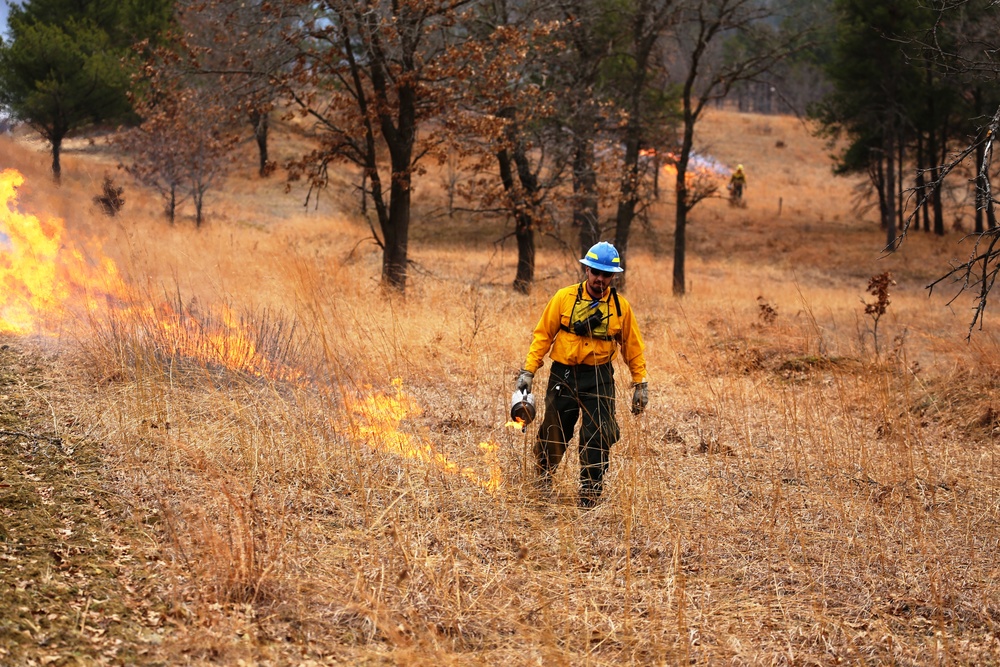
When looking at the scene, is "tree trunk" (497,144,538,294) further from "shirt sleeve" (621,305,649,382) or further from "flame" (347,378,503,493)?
"shirt sleeve" (621,305,649,382)

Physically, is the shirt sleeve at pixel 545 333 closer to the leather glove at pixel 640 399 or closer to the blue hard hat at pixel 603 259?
the blue hard hat at pixel 603 259

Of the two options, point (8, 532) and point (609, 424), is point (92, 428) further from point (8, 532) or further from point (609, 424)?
point (609, 424)

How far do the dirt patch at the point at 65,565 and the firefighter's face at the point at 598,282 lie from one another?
297cm

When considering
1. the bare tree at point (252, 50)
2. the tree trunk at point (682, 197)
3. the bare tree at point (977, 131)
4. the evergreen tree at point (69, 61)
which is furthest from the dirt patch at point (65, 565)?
the tree trunk at point (682, 197)

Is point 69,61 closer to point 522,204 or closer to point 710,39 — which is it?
point 522,204

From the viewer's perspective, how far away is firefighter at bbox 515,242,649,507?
19.2 feet

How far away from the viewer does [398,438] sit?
259 inches

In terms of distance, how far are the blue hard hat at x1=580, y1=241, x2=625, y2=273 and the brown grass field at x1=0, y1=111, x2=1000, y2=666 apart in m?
1.03

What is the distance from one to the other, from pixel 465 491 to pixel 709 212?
126 feet

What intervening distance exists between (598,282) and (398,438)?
1.84 m

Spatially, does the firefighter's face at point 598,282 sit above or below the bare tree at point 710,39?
below

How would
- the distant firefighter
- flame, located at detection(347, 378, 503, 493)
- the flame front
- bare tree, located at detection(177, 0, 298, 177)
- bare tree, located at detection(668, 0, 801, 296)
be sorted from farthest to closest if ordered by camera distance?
the distant firefighter, bare tree, located at detection(668, 0, 801, 296), bare tree, located at detection(177, 0, 298, 177), the flame front, flame, located at detection(347, 378, 503, 493)

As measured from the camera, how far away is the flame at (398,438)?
6.17 metres

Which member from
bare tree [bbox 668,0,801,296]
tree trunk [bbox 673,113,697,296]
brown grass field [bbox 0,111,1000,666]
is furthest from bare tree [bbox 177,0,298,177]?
tree trunk [bbox 673,113,697,296]
